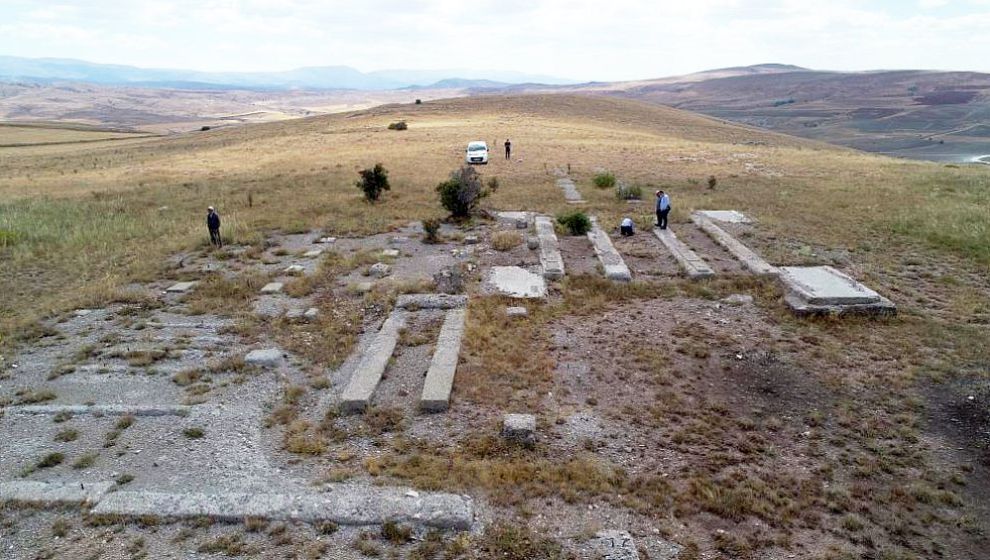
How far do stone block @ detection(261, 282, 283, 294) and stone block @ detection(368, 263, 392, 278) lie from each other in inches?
86.3

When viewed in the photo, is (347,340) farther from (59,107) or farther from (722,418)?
(59,107)

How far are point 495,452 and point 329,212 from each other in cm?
1625

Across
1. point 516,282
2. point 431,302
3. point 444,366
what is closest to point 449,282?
point 431,302

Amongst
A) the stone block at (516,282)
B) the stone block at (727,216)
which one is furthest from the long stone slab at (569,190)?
the stone block at (516,282)

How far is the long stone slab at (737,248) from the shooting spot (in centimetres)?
1391

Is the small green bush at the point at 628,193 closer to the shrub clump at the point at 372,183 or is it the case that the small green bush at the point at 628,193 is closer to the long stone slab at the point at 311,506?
the shrub clump at the point at 372,183

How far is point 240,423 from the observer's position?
8195 millimetres

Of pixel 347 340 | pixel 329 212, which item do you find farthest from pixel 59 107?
pixel 347 340

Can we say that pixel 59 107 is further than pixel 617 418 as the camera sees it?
Yes

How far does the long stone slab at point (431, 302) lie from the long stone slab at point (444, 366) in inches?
19.5

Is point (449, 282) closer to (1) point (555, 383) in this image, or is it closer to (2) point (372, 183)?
(1) point (555, 383)

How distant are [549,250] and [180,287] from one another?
924 cm

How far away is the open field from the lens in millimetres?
6200

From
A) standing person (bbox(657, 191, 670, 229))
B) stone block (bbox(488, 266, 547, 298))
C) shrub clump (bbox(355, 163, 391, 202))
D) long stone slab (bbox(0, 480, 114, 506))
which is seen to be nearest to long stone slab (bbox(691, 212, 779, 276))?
standing person (bbox(657, 191, 670, 229))
